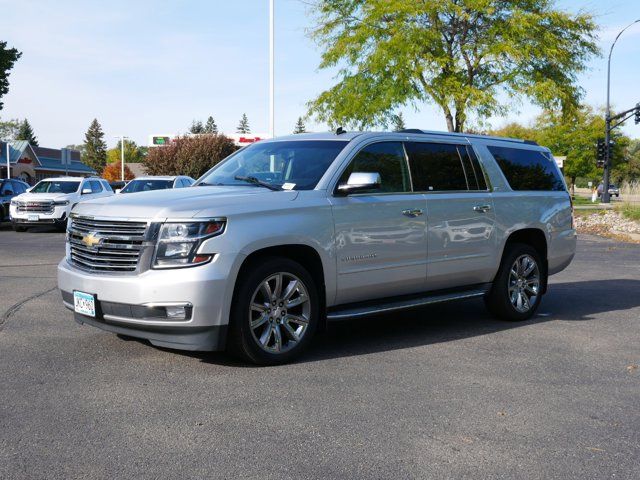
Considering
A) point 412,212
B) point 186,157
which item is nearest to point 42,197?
point 412,212

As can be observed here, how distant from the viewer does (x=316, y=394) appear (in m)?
4.78

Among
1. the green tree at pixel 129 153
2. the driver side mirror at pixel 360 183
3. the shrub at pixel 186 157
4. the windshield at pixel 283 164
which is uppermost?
the green tree at pixel 129 153

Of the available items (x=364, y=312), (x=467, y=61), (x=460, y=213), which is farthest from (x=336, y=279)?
(x=467, y=61)

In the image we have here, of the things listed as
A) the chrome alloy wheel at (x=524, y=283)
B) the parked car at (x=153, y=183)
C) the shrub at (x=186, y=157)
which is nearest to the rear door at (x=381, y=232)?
the chrome alloy wheel at (x=524, y=283)

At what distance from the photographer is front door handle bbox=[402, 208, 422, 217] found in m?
6.32

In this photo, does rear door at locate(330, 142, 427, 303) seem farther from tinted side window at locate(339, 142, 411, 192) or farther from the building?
the building

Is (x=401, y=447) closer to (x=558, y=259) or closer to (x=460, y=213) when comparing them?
(x=460, y=213)

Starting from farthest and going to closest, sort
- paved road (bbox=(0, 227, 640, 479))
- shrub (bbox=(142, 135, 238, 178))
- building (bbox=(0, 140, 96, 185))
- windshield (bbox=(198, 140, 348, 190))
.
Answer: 1. building (bbox=(0, 140, 96, 185))
2. shrub (bbox=(142, 135, 238, 178))
3. windshield (bbox=(198, 140, 348, 190))
4. paved road (bbox=(0, 227, 640, 479))

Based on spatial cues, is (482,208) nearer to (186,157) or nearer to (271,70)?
(271,70)

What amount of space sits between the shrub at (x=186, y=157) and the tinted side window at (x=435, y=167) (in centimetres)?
4507

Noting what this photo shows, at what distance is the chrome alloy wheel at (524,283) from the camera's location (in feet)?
24.7

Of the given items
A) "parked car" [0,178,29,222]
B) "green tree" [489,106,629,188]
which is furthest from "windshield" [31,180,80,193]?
"green tree" [489,106,629,188]

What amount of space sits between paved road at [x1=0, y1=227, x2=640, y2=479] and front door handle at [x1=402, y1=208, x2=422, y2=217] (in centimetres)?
115

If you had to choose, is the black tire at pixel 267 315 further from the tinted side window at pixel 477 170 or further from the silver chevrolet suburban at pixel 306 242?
the tinted side window at pixel 477 170
